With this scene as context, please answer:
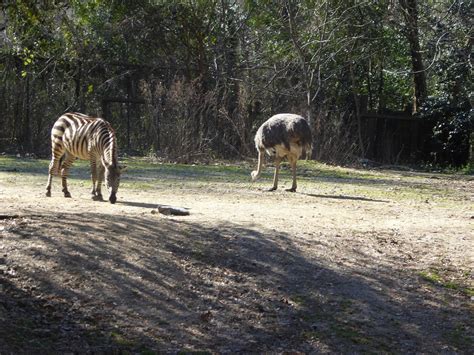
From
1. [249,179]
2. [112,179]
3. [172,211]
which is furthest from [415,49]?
[172,211]

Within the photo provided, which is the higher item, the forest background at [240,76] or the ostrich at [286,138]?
the forest background at [240,76]

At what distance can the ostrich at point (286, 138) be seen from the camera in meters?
15.0

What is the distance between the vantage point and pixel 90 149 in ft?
42.3

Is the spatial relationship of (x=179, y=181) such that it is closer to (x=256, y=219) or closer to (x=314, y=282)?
(x=256, y=219)

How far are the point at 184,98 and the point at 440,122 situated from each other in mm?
9551

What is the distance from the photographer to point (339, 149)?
2330 cm

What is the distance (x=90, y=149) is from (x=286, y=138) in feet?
13.0

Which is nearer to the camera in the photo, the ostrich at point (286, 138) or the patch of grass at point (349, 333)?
the patch of grass at point (349, 333)

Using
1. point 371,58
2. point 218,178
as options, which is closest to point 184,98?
point 218,178

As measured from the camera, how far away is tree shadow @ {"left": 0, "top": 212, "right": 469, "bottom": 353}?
7.16 meters

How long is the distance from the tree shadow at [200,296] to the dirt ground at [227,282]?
0.02 metres

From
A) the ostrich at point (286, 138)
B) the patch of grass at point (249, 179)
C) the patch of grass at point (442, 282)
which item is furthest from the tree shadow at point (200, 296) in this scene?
the patch of grass at point (249, 179)

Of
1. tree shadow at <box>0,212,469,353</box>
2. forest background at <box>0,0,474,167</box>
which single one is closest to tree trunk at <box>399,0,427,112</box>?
forest background at <box>0,0,474,167</box>

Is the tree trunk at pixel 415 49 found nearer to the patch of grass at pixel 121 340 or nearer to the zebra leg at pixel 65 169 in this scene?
the zebra leg at pixel 65 169
